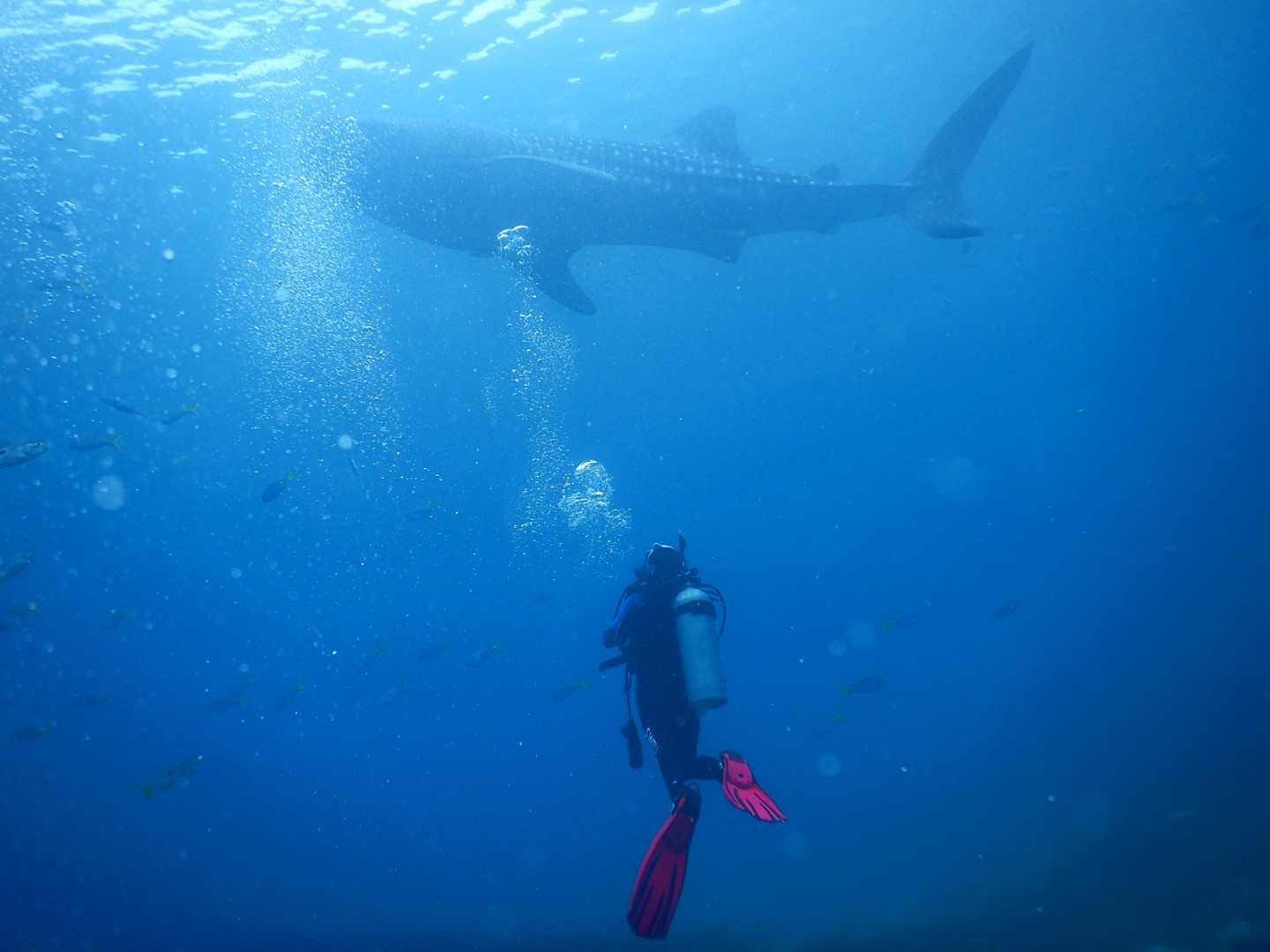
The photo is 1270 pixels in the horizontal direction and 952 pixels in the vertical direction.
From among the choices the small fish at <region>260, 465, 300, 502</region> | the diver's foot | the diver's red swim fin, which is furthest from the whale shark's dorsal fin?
the small fish at <region>260, 465, 300, 502</region>

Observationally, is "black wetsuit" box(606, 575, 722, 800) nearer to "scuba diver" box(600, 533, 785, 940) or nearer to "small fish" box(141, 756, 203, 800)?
"scuba diver" box(600, 533, 785, 940)

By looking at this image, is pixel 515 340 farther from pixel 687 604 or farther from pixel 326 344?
pixel 687 604

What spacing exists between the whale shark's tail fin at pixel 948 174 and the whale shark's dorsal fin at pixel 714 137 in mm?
2645

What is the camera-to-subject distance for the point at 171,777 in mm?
8625

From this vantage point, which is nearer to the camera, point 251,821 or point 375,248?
point 375,248

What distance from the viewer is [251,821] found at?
3622cm

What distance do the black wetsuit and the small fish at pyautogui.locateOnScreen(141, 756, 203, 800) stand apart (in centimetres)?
756

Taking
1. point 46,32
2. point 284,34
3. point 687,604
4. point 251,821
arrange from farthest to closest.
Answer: point 251,821 → point 284,34 → point 46,32 → point 687,604

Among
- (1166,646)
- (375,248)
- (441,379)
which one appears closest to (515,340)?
(441,379)

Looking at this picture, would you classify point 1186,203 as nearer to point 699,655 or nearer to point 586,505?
point 699,655

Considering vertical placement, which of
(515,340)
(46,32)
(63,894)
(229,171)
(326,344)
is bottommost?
(63,894)

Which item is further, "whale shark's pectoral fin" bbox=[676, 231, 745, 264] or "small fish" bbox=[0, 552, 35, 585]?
"small fish" bbox=[0, 552, 35, 585]

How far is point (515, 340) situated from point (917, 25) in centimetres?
4467

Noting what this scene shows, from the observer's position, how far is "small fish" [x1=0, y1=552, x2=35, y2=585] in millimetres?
9727
